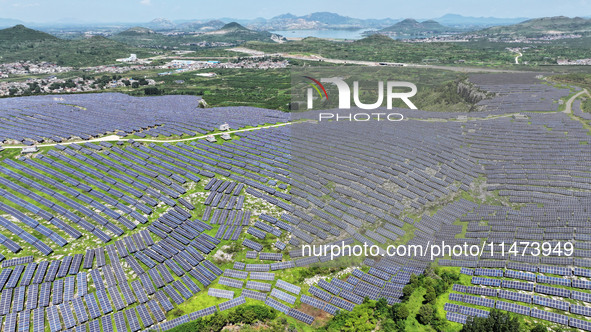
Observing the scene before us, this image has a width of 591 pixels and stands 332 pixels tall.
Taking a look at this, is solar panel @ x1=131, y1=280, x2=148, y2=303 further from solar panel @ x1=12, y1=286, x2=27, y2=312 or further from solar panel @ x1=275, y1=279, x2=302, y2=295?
solar panel @ x1=275, y1=279, x2=302, y2=295

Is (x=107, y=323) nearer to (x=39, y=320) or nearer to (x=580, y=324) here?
(x=39, y=320)

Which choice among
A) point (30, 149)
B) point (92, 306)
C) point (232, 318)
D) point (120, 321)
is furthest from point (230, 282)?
point (30, 149)

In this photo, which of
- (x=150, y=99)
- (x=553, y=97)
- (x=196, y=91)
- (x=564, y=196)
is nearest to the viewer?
(x=564, y=196)

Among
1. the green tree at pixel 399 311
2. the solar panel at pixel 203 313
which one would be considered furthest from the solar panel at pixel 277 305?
the green tree at pixel 399 311

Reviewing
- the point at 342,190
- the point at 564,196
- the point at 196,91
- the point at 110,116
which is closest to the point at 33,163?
the point at 110,116

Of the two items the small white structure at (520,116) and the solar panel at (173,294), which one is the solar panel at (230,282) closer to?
the solar panel at (173,294)

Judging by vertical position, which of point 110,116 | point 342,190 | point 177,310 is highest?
point 110,116

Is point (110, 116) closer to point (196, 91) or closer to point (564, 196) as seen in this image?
point (196, 91)

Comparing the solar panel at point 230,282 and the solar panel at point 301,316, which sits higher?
the solar panel at point 230,282
